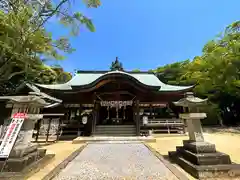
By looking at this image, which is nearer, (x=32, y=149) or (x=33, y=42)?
(x=32, y=149)

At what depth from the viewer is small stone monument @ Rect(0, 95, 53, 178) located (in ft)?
10.2

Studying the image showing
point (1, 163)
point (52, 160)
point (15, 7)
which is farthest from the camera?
point (15, 7)

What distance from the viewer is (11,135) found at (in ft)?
10.9

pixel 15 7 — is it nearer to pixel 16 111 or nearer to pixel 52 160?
pixel 16 111

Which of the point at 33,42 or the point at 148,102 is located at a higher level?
the point at 33,42

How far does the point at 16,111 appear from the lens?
383cm

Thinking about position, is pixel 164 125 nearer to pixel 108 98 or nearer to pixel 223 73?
pixel 108 98

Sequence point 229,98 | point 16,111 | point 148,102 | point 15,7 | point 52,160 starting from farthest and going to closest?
point 229,98
point 148,102
point 15,7
point 52,160
point 16,111

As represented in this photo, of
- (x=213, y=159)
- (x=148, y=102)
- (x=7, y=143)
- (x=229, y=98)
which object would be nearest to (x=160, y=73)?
(x=229, y=98)

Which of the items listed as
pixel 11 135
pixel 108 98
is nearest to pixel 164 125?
pixel 108 98

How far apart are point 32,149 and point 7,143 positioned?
828 millimetres

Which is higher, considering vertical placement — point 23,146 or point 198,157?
point 23,146

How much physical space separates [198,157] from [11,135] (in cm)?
464

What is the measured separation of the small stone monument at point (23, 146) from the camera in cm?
312
